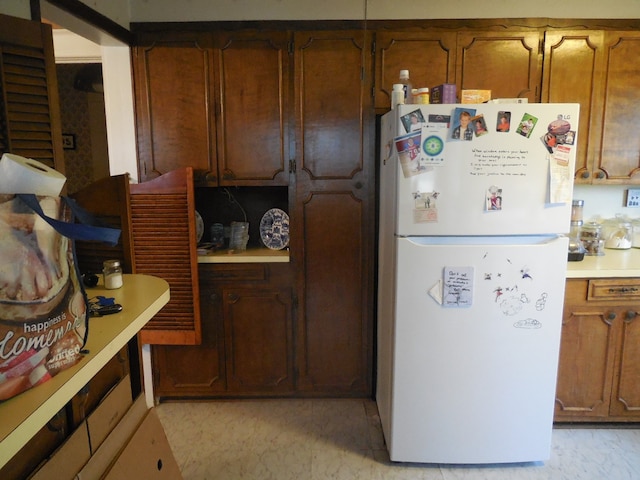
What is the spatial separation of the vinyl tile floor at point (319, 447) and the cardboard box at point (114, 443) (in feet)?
2.48

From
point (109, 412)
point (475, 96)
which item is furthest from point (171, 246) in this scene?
point (475, 96)

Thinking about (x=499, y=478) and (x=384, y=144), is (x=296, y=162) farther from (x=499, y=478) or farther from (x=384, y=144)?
(x=499, y=478)

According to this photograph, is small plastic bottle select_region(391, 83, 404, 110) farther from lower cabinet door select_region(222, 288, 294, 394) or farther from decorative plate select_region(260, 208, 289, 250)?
lower cabinet door select_region(222, 288, 294, 394)

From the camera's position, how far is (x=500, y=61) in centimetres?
202

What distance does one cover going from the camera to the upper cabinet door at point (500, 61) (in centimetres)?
201

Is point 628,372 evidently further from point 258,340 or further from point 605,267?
point 258,340

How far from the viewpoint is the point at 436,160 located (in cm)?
157

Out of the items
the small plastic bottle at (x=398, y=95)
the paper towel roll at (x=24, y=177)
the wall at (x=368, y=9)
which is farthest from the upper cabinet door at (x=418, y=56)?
the paper towel roll at (x=24, y=177)

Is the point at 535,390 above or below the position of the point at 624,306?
below

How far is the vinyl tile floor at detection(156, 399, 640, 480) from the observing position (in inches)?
69.5

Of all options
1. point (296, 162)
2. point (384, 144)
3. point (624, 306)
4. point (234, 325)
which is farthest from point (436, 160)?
point (234, 325)

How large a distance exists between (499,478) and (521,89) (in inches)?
74.2

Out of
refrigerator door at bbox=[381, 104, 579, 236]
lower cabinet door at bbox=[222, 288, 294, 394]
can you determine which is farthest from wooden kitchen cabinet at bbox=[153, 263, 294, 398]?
refrigerator door at bbox=[381, 104, 579, 236]

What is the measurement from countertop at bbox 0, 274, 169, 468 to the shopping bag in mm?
22
